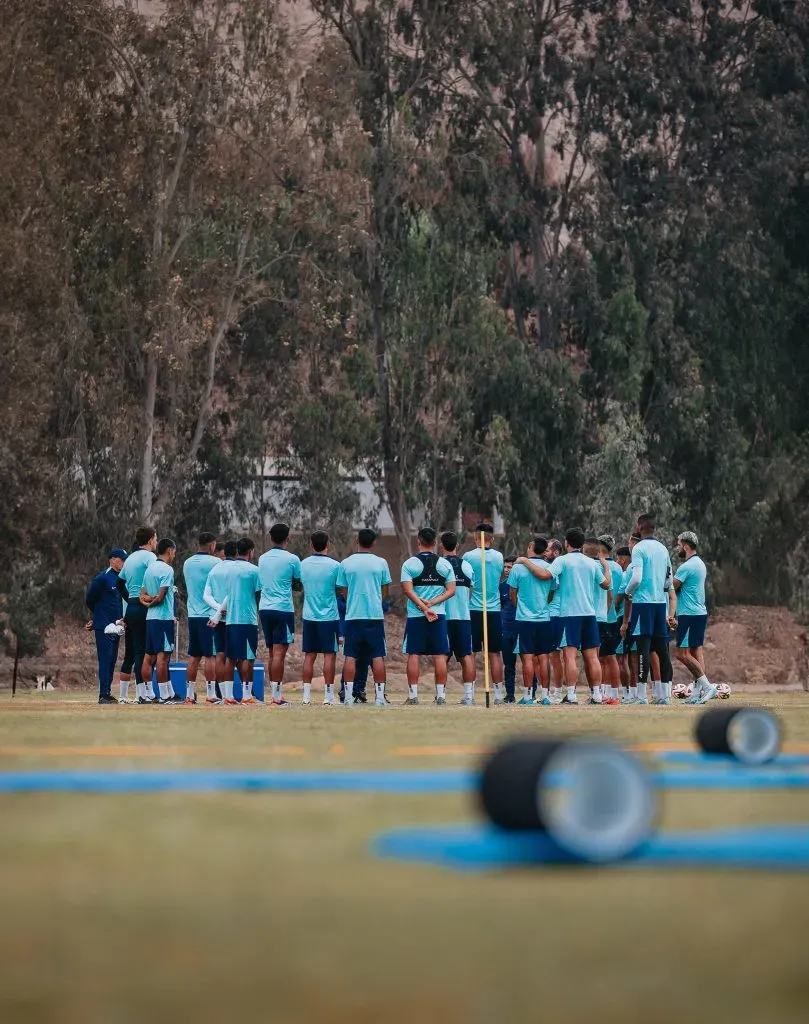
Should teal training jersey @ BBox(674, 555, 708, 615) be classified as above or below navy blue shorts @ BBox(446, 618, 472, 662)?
above

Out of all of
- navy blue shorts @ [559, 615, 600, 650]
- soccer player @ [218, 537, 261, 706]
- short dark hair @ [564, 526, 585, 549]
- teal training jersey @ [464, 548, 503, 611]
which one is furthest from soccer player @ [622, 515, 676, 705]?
soccer player @ [218, 537, 261, 706]

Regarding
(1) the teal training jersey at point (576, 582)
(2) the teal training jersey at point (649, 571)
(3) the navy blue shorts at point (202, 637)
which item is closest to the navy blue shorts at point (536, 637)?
(1) the teal training jersey at point (576, 582)

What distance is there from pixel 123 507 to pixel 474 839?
44.4m

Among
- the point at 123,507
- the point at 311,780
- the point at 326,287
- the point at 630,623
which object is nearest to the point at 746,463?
the point at 326,287

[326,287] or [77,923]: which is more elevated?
[326,287]

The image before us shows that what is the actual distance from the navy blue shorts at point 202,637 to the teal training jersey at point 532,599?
4.05m

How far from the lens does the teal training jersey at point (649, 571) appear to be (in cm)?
2673

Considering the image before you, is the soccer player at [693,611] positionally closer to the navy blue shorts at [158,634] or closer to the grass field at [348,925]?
the navy blue shorts at [158,634]

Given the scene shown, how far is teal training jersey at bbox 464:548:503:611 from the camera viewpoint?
28.7 m

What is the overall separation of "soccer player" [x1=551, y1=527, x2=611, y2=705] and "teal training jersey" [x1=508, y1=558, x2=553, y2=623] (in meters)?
0.53

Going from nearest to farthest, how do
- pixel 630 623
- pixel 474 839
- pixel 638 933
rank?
pixel 638 933 < pixel 474 839 < pixel 630 623

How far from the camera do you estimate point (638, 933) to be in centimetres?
530

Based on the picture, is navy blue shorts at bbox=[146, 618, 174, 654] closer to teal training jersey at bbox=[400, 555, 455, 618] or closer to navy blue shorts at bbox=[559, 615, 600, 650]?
teal training jersey at bbox=[400, 555, 455, 618]

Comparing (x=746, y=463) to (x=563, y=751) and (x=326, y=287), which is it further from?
(x=563, y=751)
